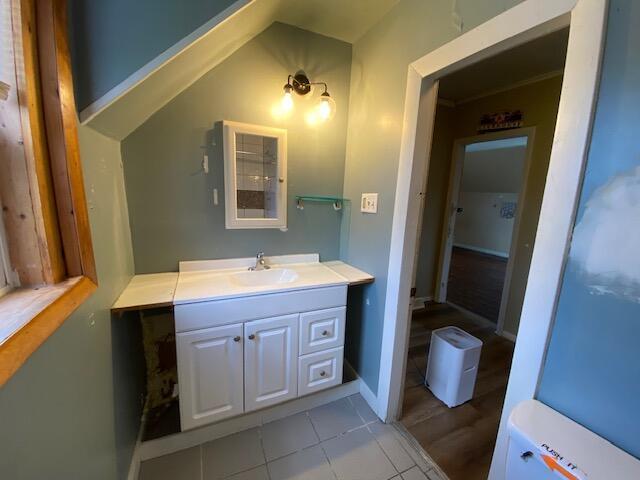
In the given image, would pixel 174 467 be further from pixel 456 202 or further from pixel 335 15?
pixel 456 202

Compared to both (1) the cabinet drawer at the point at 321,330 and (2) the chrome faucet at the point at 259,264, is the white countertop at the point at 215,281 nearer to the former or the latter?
(2) the chrome faucet at the point at 259,264

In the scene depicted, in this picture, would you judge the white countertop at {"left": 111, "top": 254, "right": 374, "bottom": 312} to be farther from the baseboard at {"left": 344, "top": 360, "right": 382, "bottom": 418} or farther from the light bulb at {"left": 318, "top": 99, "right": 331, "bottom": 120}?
the light bulb at {"left": 318, "top": 99, "right": 331, "bottom": 120}

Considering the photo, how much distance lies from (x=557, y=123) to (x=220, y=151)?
1.57 m

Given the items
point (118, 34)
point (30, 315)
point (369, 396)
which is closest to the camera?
point (30, 315)

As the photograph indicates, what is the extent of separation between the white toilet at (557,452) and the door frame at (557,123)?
0.10 meters

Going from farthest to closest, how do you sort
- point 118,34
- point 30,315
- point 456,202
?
1. point 456,202
2. point 118,34
3. point 30,315

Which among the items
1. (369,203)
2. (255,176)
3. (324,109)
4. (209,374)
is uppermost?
(324,109)

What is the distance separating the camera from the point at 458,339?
5.83ft

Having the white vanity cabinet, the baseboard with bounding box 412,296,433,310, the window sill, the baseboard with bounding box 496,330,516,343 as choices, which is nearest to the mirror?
the white vanity cabinet

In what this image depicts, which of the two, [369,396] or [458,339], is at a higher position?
[458,339]

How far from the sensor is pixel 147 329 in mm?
1500

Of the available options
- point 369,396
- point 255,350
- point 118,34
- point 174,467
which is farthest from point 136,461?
→ point 118,34

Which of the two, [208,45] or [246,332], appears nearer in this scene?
[208,45]

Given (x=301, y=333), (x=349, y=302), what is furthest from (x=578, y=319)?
(x=349, y=302)
